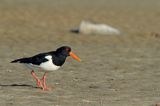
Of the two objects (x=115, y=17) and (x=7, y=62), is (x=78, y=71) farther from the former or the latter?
(x=115, y=17)

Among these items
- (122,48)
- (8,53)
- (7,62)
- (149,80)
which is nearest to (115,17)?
(122,48)

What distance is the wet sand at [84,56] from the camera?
11.2 m

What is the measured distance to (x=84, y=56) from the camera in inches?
701

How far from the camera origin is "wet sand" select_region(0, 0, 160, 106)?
11.2 m

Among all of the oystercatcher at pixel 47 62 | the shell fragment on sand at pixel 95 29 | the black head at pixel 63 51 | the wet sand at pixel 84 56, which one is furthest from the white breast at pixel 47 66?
the shell fragment on sand at pixel 95 29

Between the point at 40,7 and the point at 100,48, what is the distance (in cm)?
1709

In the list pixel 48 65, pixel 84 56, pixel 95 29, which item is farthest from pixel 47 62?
pixel 95 29

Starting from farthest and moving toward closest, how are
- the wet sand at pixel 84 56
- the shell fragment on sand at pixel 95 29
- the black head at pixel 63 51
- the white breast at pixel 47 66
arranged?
the shell fragment on sand at pixel 95 29 < the black head at pixel 63 51 < the white breast at pixel 47 66 < the wet sand at pixel 84 56

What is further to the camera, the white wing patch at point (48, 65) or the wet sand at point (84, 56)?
the white wing patch at point (48, 65)

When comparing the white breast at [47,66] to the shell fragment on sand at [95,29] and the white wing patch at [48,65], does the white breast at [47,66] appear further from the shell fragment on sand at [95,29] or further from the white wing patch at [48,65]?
the shell fragment on sand at [95,29]

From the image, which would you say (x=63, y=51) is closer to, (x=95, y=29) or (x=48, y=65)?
(x=48, y=65)

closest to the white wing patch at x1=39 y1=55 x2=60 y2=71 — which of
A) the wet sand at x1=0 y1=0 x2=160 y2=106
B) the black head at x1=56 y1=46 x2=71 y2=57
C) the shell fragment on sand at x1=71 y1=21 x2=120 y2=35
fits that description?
the black head at x1=56 y1=46 x2=71 y2=57

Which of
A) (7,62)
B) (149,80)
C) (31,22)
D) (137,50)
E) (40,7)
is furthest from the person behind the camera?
(40,7)

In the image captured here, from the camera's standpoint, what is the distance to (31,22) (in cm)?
2772
